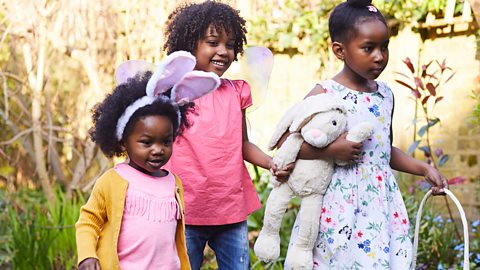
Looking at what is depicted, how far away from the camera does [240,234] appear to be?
3426 mm

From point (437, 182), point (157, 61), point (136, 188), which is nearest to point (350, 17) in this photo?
point (437, 182)

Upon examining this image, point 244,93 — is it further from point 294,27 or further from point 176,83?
point 294,27

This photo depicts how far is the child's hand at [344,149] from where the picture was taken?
3.06 metres

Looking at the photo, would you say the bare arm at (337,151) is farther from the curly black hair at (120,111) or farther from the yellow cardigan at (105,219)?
the yellow cardigan at (105,219)

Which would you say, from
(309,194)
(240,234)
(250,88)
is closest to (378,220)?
(309,194)

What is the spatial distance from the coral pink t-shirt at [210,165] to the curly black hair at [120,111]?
299mm

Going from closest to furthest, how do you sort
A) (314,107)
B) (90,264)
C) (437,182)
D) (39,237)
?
(90,264)
(314,107)
(437,182)
(39,237)

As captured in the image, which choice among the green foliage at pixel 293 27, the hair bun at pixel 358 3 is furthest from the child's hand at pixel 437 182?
the green foliage at pixel 293 27

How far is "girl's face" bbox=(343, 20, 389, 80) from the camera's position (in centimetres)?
312

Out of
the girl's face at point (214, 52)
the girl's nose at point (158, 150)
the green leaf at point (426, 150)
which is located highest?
the girl's face at point (214, 52)

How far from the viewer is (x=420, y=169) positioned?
3357 mm

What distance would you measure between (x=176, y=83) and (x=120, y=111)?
0.77 feet

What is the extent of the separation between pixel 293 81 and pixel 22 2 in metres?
2.55

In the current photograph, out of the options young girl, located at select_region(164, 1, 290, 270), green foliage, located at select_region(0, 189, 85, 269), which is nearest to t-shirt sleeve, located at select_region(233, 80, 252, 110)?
young girl, located at select_region(164, 1, 290, 270)
